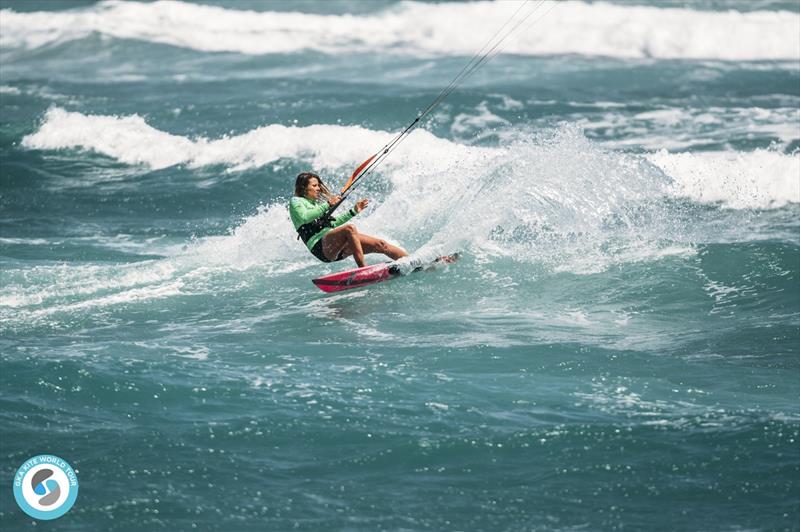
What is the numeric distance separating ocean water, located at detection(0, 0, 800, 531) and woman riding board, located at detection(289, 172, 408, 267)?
0.52 metres

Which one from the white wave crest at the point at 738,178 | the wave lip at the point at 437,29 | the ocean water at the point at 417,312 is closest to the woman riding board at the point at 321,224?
the ocean water at the point at 417,312

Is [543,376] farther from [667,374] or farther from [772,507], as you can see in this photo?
[772,507]

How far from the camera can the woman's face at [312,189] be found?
12.2 meters

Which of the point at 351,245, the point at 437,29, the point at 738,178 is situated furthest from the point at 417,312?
the point at 437,29

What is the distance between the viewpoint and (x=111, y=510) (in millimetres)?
7172

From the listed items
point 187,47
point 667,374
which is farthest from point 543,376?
point 187,47

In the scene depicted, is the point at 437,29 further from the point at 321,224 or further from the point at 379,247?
the point at 321,224

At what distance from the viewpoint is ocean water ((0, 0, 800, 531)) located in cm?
744

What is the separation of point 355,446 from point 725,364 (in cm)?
358

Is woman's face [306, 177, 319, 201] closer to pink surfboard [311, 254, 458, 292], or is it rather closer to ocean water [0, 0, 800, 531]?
pink surfboard [311, 254, 458, 292]

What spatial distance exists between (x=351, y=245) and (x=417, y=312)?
1.32 metres

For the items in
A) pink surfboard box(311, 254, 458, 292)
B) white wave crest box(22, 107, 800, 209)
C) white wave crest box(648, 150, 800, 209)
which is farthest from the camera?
white wave crest box(22, 107, 800, 209)

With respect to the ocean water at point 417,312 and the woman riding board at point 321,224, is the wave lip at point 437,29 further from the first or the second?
the woman riding board at point 321,224
